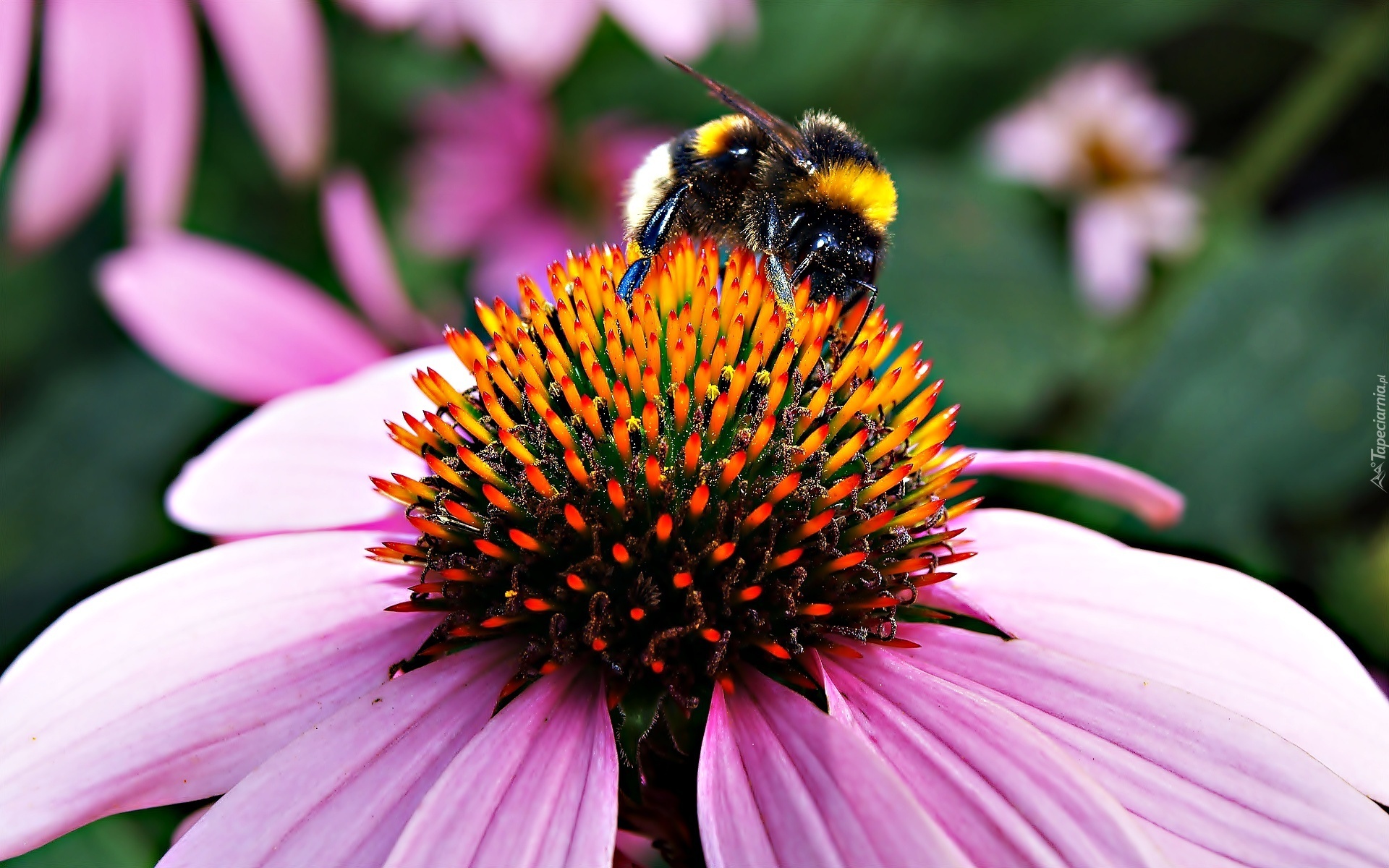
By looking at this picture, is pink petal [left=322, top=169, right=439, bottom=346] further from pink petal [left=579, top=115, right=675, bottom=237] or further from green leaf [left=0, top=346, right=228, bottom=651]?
pink petal [left=579, top=115, right=675, bottom=237]

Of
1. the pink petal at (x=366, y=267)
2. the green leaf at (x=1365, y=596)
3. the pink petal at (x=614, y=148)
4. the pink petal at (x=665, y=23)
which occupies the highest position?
the pink petal at (x=614, y=148)

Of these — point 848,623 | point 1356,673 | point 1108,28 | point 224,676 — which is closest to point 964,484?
point 848,623

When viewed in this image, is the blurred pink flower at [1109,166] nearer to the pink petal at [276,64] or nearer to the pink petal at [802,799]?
the pink petal at [276,64]

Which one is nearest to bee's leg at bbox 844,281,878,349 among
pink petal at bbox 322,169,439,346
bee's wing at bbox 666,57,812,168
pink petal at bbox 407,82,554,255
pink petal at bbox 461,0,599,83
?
bee's wing at bbox 666,57,812,168

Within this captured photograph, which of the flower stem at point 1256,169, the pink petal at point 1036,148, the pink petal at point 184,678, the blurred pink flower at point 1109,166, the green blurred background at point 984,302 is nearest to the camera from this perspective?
the pink petal at point 184,678

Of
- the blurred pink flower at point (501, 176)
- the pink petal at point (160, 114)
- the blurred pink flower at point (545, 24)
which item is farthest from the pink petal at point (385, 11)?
the blurred pink flower at point (501, 176)
